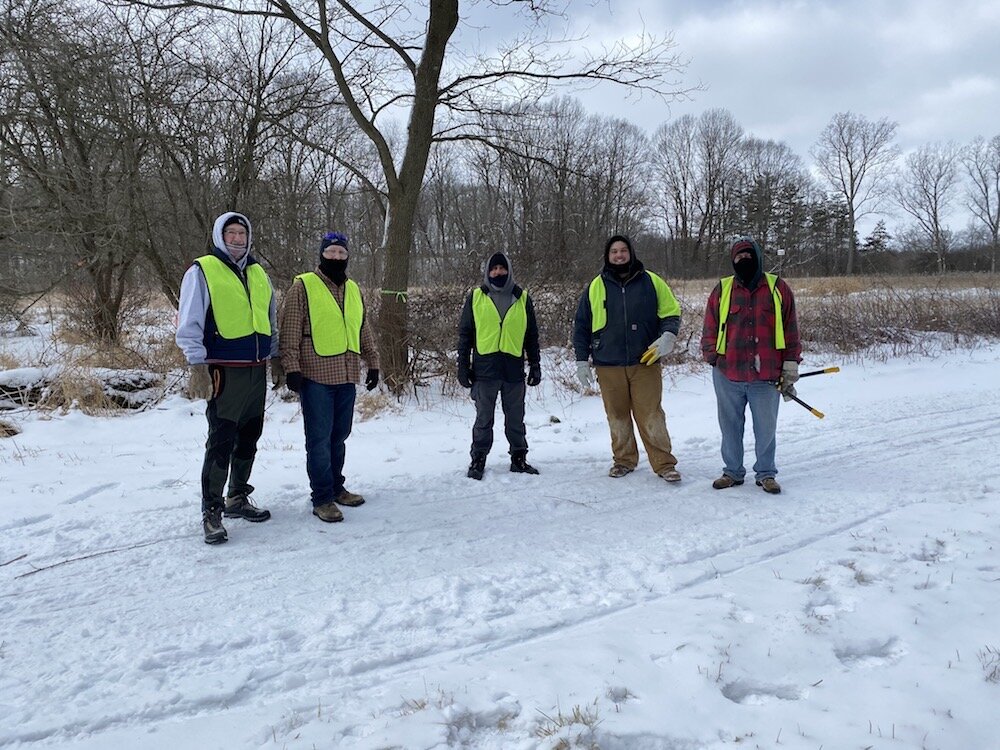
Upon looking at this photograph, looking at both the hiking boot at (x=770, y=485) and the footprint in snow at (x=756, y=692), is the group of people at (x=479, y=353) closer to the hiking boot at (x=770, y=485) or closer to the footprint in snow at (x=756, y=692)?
the hiking boot at (x=770, y=485)

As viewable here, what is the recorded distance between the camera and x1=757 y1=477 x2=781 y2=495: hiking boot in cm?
468

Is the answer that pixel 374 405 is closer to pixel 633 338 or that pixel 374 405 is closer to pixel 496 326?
pixel 496 326

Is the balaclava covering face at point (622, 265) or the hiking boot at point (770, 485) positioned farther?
the balaclava covering face at point (622, 265)

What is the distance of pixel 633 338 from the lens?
515 cm

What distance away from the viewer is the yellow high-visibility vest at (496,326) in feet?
17.2

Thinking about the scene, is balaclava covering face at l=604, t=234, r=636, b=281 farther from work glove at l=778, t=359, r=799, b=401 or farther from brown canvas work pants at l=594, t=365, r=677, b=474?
work glove at l=778, t=359, r=799, b=401

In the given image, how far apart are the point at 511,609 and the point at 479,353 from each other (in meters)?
2.68

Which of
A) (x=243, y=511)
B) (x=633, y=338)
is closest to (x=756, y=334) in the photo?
(x=633, y=338)

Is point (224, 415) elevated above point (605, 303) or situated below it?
below

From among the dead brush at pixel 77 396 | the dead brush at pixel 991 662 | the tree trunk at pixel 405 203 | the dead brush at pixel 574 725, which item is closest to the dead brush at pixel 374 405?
the tree trunk at pixel 405 203

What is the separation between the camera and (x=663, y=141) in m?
52.4

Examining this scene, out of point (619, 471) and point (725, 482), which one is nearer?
point (725, 482)

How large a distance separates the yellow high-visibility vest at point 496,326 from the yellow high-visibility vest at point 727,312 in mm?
1625

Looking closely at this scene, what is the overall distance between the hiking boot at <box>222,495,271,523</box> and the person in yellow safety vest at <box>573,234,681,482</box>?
9.20 feet
